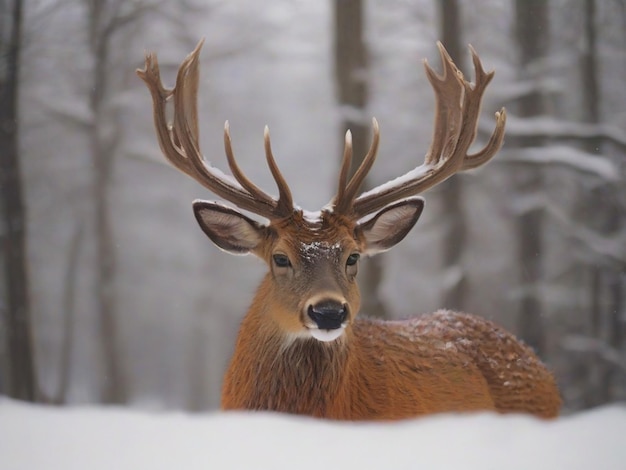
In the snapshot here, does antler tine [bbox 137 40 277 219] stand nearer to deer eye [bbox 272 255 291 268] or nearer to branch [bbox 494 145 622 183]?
deer eye [bbox 272 255 291 268]

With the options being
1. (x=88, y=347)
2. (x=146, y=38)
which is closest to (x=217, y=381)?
(x=88, y=347)

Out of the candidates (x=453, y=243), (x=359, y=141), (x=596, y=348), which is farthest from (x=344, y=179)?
(x=596, y=348)

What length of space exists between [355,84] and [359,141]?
22.9 inches

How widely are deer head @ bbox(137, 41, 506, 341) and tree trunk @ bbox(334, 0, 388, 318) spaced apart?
2.08 meters

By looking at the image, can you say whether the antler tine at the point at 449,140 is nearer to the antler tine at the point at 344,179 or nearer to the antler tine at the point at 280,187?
the antler tine at the point at 344,179

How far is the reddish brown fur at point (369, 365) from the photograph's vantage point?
236 cm

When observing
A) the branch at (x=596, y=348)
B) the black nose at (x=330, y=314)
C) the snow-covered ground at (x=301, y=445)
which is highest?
the black nose at (x=330, y=314)

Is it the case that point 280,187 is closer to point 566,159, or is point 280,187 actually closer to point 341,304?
point 341,304

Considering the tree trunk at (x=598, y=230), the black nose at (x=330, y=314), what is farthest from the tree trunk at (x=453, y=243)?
the black nose at (x=330, y=314)

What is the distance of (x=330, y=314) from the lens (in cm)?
205

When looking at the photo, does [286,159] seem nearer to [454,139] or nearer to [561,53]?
[561,53]

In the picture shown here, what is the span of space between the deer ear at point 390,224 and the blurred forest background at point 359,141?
2.10 meters

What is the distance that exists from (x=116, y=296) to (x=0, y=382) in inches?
68.4

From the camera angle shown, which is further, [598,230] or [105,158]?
[105,158]
